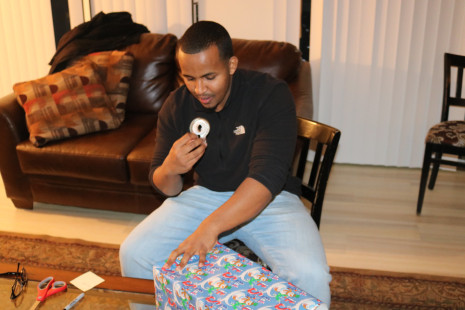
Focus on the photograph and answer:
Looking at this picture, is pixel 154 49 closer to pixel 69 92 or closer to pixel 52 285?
pixel 69 92

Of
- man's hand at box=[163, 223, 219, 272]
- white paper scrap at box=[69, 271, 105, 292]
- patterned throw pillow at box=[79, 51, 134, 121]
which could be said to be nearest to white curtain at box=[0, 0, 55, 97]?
patterned throw pillow at box=[79, 51, 134, 121]

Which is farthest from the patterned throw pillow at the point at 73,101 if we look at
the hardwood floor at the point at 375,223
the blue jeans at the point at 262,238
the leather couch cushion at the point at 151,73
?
the blue jeans at the point at 262,238

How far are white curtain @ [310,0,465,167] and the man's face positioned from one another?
5.57 ft

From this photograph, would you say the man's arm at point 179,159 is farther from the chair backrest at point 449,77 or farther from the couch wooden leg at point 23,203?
the chair backrest at point 449,77

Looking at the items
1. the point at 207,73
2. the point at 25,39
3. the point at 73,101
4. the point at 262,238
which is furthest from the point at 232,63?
the point at 25,39

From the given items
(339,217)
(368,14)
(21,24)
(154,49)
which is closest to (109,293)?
(339,217)

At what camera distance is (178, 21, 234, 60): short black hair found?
154cm

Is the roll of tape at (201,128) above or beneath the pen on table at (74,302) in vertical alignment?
above

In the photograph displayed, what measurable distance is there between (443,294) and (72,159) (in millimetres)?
1871

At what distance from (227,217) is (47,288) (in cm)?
58

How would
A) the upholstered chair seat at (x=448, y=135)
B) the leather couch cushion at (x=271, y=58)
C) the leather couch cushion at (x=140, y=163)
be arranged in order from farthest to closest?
1. the leather couch cushion at (x=271, y=58)
2. the upholstered chair seat at (x=448, y=135)
3. the leather couch cushion at (x=140, y=163)

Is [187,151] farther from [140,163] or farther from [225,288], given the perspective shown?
[140,163]

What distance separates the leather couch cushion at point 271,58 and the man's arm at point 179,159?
4.09ft

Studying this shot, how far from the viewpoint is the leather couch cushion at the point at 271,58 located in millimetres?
2748
